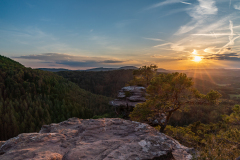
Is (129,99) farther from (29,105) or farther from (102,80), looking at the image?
(102,80)

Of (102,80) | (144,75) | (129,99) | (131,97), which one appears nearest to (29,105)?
(129,99)

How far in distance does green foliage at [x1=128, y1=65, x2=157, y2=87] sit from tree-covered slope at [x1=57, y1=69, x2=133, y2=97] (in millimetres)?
52697

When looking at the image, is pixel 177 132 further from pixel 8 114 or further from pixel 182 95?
pixel 8 114

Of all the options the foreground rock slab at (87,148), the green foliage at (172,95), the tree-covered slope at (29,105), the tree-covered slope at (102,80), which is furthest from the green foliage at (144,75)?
the tree-covered slope at (102,80)

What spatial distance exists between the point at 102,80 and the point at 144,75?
71.6 m

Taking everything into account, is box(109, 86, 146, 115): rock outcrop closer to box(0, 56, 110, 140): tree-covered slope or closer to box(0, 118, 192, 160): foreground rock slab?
box(0, 56, 110, 140): tree-covered slope

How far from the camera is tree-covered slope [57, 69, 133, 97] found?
3159 inches

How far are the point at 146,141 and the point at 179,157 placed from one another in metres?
1.29

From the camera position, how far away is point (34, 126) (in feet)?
58.7

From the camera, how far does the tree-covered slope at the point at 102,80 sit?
3159 inches

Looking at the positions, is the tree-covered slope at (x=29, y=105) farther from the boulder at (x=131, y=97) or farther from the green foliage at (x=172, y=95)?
the green foliage at (x=172, y=95)

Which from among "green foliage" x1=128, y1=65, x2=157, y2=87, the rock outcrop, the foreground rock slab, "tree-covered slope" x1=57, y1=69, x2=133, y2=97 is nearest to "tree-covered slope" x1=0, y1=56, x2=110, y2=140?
the rock outcrop

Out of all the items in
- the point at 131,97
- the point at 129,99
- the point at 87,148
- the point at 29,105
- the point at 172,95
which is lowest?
the point at 29,105

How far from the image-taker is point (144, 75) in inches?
903
